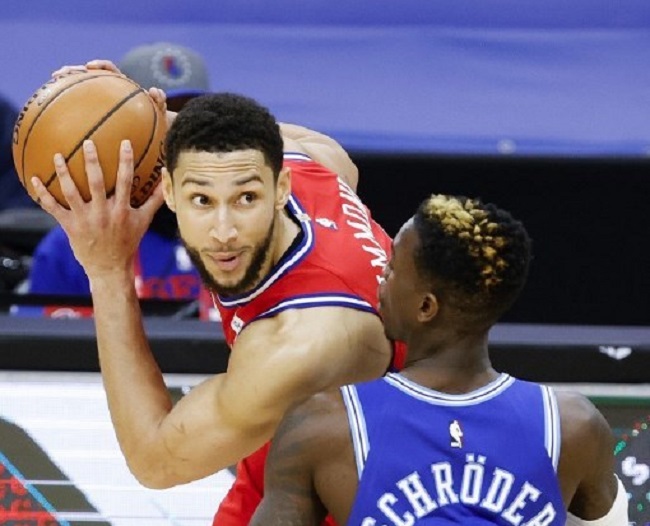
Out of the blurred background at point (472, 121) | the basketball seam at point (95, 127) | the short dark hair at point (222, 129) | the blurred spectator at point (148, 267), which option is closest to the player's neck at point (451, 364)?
the short dark hair at point (222, 129)

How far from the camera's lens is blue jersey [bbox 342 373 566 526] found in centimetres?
246

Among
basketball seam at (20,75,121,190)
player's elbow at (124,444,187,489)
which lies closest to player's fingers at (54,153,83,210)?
basketball seam at (20,75,121,190)

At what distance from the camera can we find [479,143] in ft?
21.4

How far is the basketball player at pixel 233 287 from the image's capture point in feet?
9.15

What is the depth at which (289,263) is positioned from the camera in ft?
9.64

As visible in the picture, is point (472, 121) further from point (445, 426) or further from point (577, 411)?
point (445, 426)

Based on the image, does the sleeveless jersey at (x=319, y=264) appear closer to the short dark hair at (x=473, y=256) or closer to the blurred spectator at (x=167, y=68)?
the short dark hair at (x=473, y=256)

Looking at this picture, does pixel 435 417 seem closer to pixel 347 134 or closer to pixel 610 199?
pixel 610 199

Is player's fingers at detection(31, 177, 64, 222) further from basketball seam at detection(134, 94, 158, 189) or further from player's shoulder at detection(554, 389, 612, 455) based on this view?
player's shoulder at detection(554, 389, 612, 455)

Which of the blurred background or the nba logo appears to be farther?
the blurred background

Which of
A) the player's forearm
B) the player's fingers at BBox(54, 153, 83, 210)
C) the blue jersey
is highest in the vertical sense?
the player's fingers at BBox(54, 153, 83, 210)

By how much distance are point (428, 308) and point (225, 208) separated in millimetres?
440

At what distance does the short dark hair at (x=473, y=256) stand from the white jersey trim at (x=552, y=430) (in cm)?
17

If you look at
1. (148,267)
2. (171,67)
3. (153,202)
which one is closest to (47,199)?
(153,202)
